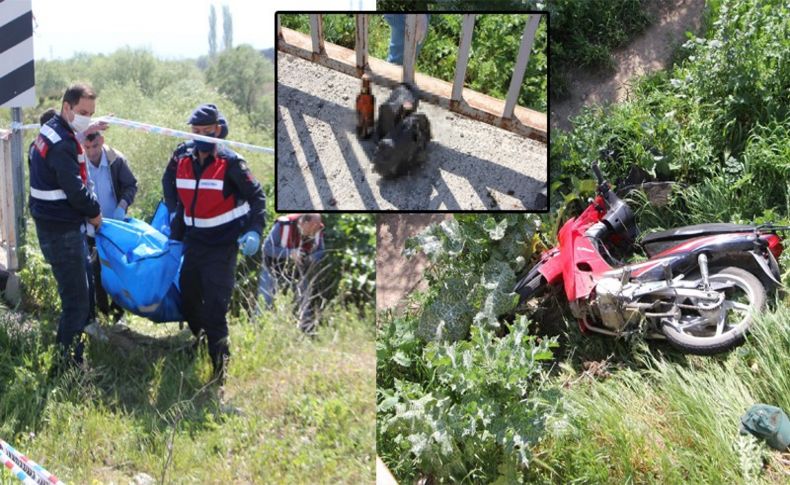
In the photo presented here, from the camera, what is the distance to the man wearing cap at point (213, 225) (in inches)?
123

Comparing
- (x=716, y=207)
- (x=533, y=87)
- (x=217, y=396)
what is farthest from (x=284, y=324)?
(x=716, y=207)

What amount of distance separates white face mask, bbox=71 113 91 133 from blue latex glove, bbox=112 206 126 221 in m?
0.28

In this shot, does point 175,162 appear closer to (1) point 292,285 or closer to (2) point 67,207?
(2) point 67,207

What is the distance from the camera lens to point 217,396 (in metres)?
3.30

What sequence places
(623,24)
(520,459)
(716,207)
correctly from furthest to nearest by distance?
(623,24) → (716,207) → (520,459)

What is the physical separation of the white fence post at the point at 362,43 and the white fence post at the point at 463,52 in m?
0.27

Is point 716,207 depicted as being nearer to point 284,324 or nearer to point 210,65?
point 284,324

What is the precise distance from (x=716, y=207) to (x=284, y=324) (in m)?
1.65

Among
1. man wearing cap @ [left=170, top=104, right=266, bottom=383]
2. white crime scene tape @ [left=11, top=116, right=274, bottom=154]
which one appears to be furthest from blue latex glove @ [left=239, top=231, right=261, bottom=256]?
white crime scene tape @ [left=11, top=116, right=274, bottom=154]

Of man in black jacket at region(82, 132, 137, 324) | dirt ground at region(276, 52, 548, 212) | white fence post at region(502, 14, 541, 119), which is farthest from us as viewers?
man in black jacket at region(82, 132, 137, 324)

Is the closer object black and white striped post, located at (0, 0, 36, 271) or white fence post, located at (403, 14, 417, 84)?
white fence post, located at (403, 14, 417, 84)

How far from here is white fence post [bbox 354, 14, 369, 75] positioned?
2869 mm

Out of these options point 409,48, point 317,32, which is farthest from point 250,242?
point 409,48

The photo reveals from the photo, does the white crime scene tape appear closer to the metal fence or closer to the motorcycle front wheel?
the metal fence
